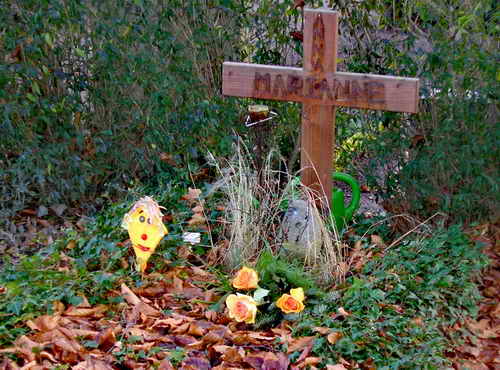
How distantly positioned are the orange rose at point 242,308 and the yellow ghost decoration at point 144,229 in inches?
22.5

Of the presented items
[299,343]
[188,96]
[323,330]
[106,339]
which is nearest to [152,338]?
[106,339]

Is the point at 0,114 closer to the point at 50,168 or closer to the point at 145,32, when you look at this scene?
the point at 50,168

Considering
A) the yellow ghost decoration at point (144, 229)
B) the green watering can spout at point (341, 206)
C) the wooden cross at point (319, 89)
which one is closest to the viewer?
the yellow ghost decoration at point (144, 229)

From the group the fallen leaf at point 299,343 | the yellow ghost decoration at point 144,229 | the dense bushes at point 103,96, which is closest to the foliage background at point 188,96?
the dense bushes at point 103,96

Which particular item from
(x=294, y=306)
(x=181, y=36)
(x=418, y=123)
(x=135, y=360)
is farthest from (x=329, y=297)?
(x=181, y=36)

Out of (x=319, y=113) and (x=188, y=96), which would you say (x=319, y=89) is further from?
(x=188, y=96)

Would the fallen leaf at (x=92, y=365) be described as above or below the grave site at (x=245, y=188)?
below

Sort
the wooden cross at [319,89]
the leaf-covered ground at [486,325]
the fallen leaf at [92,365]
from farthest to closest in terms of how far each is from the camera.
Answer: the wooden cross at [319,89], the leaf-covered ground at [486,325], the fallen leaf at [92,365]

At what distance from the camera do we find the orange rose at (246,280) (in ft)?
12.6

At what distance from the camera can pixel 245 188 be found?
14.6 feet

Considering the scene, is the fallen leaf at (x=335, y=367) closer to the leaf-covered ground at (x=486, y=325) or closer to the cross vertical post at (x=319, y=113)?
the leaf-covered ground at (x=486, y=325)

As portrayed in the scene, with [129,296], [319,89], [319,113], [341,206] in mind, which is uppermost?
[319,89]

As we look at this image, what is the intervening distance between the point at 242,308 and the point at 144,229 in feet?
2.30

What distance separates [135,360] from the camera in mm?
3379
